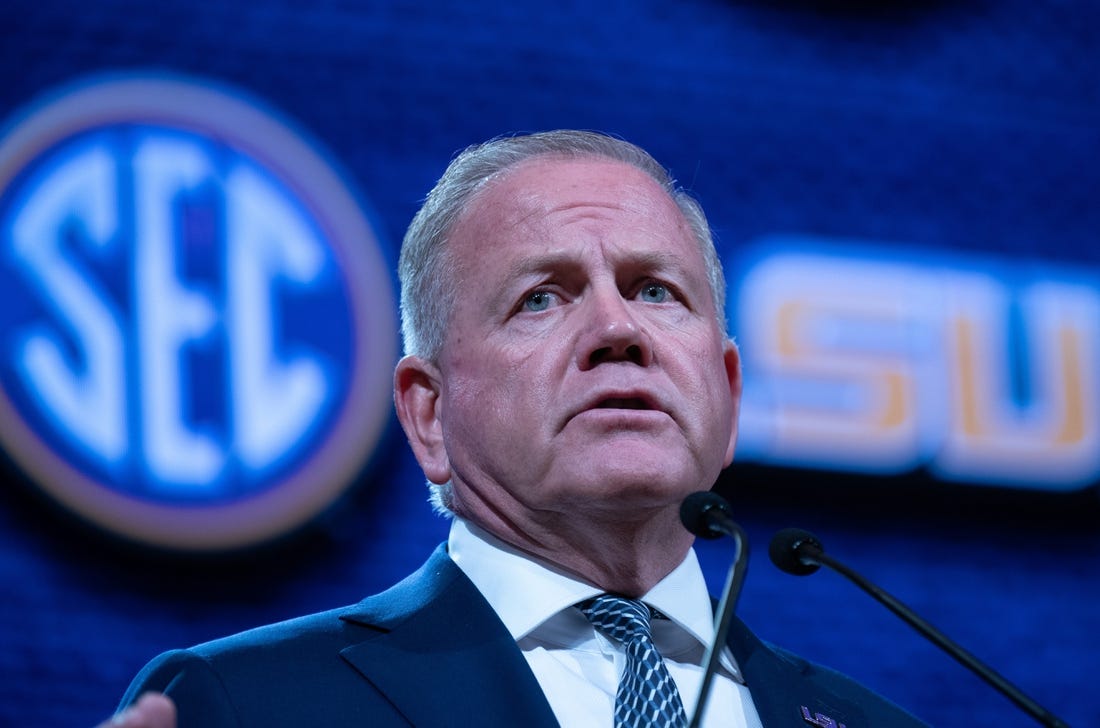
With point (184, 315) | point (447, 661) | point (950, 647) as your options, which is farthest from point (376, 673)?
point (184, 315)

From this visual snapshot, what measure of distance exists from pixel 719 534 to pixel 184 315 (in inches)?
73.3

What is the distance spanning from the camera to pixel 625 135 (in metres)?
3.76

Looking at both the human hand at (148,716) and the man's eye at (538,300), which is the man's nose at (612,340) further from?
the human hand at (148,716)

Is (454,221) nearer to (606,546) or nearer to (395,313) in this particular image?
(606,546)

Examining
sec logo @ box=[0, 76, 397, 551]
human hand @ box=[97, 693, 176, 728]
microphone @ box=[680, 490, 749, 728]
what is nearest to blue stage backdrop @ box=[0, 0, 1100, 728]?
sec logo @ box=[0, 76, 397, 551]

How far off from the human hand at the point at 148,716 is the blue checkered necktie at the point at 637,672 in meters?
0.58

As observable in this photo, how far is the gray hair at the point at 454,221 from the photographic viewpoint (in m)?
2.17

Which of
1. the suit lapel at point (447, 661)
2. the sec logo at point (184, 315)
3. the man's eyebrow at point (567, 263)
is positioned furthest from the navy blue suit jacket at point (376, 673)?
the sec logo at point (184, 315)

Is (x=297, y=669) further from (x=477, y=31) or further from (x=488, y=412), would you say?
(x=477, y=31)

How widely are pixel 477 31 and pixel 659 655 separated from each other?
6.91ft

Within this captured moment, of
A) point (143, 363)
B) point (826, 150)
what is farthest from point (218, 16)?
point (826, 150)

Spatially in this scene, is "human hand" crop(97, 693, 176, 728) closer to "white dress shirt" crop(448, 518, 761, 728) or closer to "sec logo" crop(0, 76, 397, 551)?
"white dress shirt" crop(448, 518, 761, 728)

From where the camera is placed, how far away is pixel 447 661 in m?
1.82

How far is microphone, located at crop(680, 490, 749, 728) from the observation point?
5.07ft
